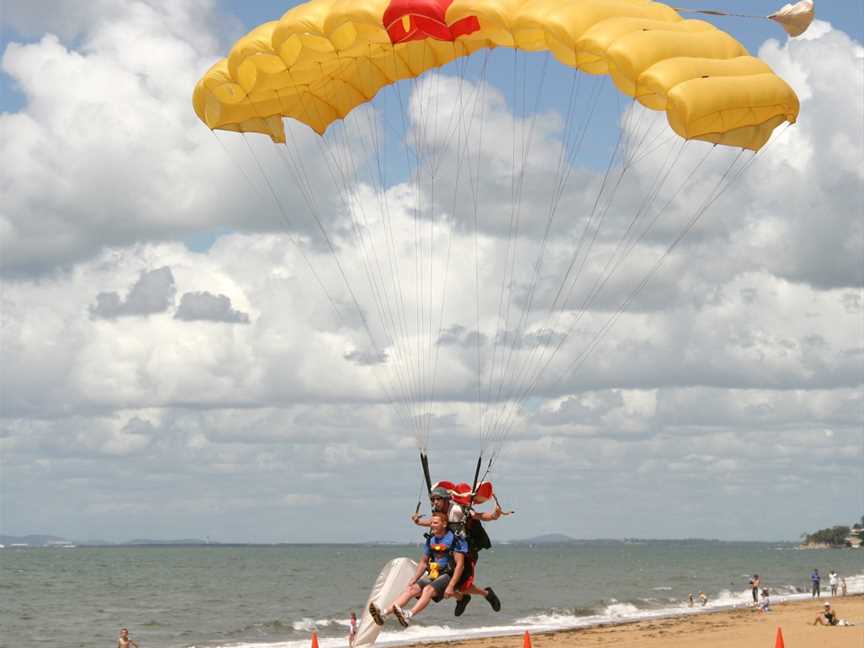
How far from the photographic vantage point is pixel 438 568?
13.2m

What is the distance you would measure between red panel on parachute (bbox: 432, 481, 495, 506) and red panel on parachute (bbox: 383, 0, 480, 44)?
5052 mm

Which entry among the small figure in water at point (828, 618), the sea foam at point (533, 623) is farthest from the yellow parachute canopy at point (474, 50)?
the small figure in water at point (828, 618)

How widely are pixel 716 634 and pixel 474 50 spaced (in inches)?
805

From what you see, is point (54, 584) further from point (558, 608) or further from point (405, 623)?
point (405, 623)

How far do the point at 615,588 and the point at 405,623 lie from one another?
54.1 metres

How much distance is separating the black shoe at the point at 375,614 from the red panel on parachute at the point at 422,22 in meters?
6.40

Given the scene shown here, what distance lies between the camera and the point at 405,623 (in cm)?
1307

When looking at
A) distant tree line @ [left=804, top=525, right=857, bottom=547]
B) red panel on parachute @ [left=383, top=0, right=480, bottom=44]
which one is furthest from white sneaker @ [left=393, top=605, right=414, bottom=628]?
distant tree line @ [left=804, top=525, right=857, bottom=547]

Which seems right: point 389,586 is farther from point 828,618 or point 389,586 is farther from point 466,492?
point 828,618

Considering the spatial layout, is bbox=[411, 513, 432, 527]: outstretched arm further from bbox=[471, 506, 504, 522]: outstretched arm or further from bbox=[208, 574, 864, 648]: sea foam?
bbox=[208, 574, 864, 648]: sea foam

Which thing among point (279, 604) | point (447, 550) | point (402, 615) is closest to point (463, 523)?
point (447, 550)

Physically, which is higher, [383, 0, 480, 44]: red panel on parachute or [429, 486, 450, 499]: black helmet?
[383, 0, 480, 44]: red panel on parachute

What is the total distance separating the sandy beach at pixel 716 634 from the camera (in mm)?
27609

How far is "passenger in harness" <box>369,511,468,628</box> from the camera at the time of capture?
519 inches
